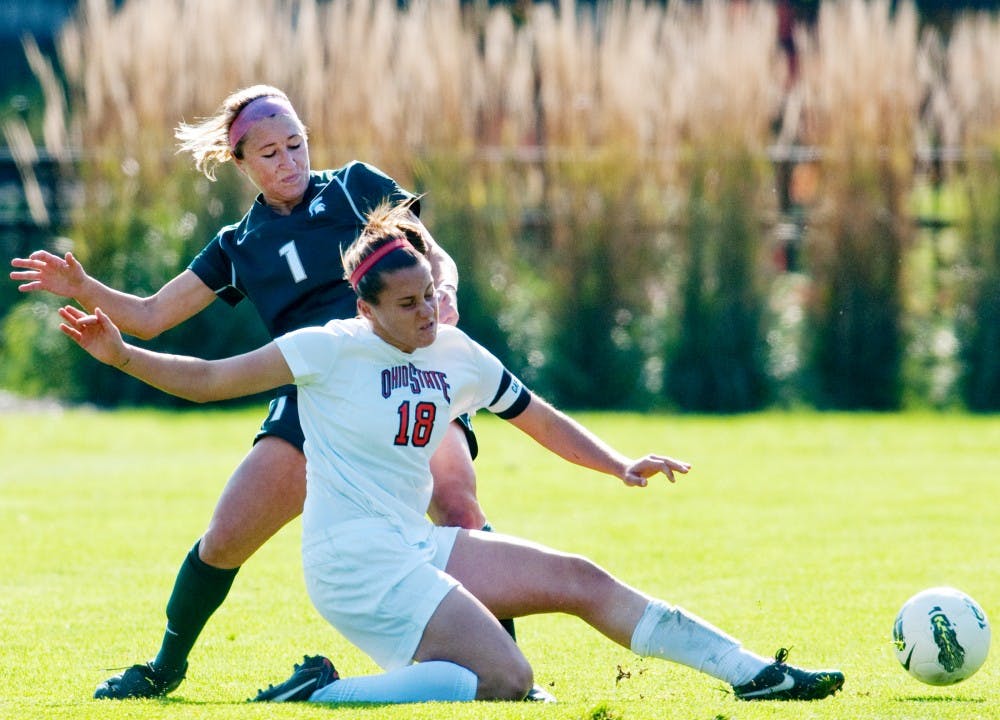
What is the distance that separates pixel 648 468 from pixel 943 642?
100 cm

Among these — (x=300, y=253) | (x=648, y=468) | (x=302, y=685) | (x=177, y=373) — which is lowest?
(x=302, y=685)

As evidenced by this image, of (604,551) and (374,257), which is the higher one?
(374,257)

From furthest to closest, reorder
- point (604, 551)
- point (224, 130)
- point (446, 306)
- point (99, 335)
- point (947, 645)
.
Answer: point (604, 551), point (224, 130), point (446, 306), point (947, 645), point (99, 335)

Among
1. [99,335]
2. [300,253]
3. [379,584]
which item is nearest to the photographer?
[99,335]

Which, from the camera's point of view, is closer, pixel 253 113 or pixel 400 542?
pixel 400 542

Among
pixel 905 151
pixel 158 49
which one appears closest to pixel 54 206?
pixel 158 49

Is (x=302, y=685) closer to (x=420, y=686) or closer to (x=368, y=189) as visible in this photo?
(x=420, y=686)

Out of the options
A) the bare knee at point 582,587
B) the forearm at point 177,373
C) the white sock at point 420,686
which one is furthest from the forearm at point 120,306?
the bare knee at point 582,587

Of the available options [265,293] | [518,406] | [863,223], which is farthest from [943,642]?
[863,223]

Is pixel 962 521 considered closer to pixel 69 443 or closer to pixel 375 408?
pixel 375 408

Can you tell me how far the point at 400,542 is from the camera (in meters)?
4.48

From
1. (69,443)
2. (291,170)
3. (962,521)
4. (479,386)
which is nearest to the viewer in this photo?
(479,386)

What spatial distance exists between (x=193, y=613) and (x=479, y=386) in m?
1.15

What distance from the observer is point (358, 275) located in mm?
4570
